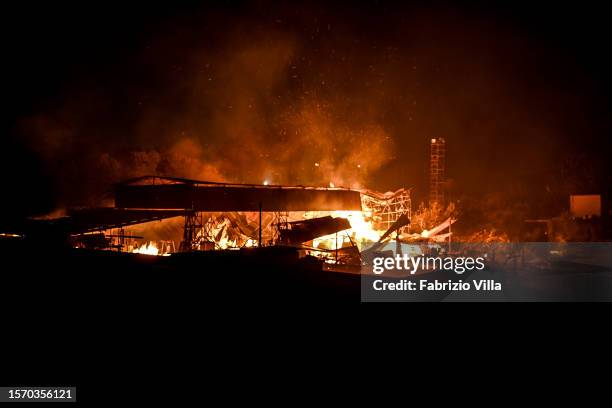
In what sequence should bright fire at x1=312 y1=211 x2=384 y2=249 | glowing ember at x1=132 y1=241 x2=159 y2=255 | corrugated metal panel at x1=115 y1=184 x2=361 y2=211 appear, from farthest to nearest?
bright fire at x1=312 y1=211 x2=384 y2=249 < glowing ember at x1=132 y1=241 x2=159 y2=255 < corrugated metal panel at x1=115 y1=184 x2=361 y2=211

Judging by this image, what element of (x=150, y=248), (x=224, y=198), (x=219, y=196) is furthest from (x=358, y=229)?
(x=150, y=248)

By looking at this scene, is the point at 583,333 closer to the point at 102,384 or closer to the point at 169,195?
the point at 102,384

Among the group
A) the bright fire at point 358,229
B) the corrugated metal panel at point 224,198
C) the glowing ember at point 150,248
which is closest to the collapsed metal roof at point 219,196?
the corrugated metal panel at point 224,198

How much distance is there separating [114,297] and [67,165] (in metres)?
17.8

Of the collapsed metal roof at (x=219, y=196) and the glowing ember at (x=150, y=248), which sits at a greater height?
the collapsed metal roof at (x=219, y=196)

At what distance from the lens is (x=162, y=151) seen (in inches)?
1036

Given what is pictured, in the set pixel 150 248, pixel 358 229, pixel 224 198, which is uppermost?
pixel 224 198

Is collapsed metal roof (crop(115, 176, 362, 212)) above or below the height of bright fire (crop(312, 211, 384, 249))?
above

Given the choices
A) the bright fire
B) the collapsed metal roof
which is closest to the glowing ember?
the collapsed metal roof

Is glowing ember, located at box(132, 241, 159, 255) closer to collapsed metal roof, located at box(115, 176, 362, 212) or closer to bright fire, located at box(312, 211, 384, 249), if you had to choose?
collapsed metal roof, located at box(115, 176, 362, 212)

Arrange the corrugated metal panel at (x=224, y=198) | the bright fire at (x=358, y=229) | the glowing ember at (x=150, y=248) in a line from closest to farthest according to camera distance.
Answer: the corrugated metal panel at (x=224, y=198)
the glowing ember at (x=150, y=248)
the bright fire at (x=358, y=229)

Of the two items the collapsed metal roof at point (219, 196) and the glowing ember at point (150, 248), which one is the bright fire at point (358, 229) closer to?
the collapsed metal roof at point (219, 196)

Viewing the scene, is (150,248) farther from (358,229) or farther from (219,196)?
(358,229)

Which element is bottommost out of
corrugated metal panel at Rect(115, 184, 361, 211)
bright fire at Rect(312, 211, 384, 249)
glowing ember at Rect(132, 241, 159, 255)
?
glowing ember at Rect(132, 241, 159, 255)
